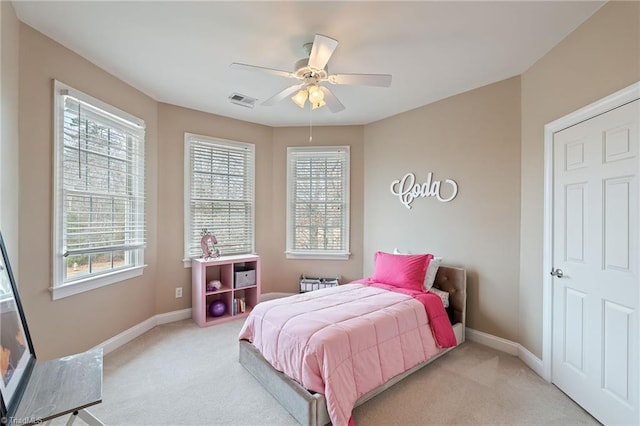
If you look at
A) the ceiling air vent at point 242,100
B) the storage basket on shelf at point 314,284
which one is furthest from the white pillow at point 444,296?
the ceiling air vent at point 242,100

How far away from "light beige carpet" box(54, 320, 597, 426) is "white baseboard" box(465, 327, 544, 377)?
72 mm

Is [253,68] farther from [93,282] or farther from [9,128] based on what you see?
[93,282]

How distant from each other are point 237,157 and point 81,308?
246cm

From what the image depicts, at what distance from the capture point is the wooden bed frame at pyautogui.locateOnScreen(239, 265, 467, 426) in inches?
68.2

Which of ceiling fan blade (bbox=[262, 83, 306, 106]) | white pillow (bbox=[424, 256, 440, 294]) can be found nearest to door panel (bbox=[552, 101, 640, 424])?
white pillow (bbox=[424, 256, 440, 294])

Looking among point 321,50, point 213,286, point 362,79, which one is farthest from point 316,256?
point 321,50

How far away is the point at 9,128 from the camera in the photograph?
1880mm

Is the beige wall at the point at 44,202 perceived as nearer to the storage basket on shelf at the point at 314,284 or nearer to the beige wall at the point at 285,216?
the beige wall at the point at 285,216

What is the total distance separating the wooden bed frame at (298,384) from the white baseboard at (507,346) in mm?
177

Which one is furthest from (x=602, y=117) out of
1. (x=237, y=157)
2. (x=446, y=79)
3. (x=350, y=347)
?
(x=237, y=157)

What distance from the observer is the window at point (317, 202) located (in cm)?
425

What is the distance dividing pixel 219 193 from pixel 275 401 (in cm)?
273

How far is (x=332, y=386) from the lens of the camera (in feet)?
5.65

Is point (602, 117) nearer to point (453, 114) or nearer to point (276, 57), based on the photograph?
point (453, 114)
